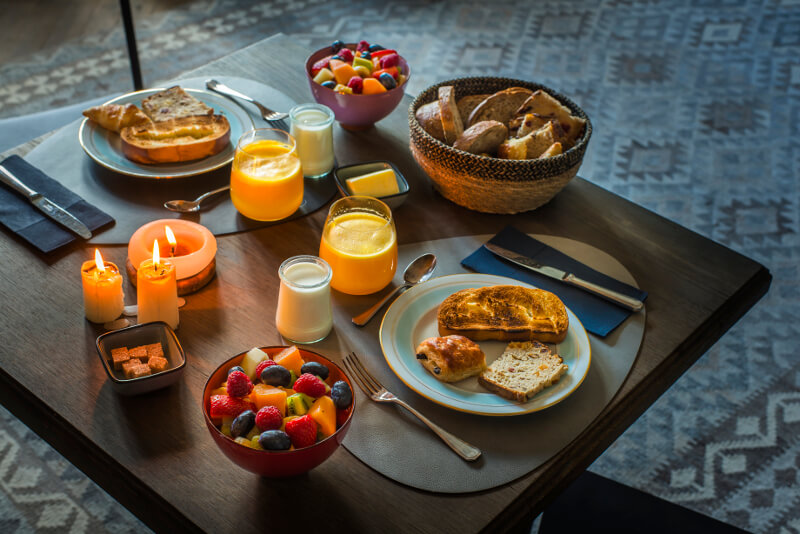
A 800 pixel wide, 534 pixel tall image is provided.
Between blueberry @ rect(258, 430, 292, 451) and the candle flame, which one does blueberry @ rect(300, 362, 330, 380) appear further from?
the candle flame

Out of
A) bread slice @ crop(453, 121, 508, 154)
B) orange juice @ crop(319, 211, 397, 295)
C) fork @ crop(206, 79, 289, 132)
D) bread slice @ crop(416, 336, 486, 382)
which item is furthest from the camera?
fork @ crop(206, 79, 289, 132)

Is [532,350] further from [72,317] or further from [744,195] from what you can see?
[744,195]

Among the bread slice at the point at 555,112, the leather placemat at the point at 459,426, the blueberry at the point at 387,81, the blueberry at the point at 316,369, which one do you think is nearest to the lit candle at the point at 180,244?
the leather placemat at the point at 459,426

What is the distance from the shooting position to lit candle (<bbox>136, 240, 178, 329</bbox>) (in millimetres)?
1081

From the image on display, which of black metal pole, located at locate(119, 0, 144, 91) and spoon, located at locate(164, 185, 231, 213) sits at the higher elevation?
spoon, located at locate(164, 185, 231, 213)

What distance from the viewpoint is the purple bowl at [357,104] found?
158cm

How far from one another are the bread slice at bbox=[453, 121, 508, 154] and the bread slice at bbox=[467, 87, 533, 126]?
67mm

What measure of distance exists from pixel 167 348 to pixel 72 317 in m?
0.20

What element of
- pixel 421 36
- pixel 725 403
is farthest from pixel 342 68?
pixel 421 36

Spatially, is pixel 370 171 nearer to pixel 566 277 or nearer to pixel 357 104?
pixel 357 104

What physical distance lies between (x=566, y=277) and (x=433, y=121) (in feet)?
1.34

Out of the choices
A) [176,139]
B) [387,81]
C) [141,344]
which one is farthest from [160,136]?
[141,344]

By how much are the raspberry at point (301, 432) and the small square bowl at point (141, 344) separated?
219 millimetres

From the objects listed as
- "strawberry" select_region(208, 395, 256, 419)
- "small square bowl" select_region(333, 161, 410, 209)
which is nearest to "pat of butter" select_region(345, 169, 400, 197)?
"small square bowl" select_region(333, 161, 410, 209)
